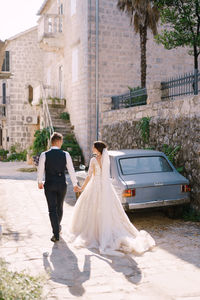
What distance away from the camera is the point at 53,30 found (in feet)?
75.3

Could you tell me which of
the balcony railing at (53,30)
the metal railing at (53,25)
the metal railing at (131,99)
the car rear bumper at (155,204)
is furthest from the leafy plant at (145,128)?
the metal railing at (53,25)

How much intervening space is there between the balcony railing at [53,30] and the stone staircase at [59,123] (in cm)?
382

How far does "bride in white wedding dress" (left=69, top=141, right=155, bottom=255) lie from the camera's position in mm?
6008

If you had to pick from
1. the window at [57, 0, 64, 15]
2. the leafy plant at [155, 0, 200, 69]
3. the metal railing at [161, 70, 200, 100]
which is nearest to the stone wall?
the metal railing at [161, 70, 200, 100]

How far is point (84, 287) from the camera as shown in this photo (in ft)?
14.5

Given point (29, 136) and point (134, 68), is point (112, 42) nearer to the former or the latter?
point (134, 68)

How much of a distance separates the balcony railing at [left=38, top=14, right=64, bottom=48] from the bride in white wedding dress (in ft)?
56.3

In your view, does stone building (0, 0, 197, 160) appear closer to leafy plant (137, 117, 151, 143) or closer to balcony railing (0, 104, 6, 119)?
leafy plant (137, 117, 151, 143)

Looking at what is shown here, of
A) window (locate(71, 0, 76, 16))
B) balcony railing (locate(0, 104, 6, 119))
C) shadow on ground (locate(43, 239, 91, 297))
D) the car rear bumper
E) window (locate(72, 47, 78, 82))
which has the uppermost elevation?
window (locate(71, 0, 76, 16))

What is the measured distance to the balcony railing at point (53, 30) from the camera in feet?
72.5

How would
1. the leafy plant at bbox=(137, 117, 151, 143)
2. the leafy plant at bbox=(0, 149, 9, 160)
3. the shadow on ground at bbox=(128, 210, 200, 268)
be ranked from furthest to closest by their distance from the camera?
1. the leafy plant at bbox=(0, 149, 9, 160)
2. the leafy plant at bbox=(137, 117, 151, 143)
3. the shadow on ground at bbox=(128, 210, 200, 268)

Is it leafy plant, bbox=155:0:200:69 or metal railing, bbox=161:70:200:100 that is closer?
metal railing, bbox=161:70:200:100

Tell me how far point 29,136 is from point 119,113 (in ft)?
58.3

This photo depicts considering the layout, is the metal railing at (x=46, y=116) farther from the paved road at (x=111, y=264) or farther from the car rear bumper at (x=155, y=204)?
the car rear bumper at (x=155, y=204)
